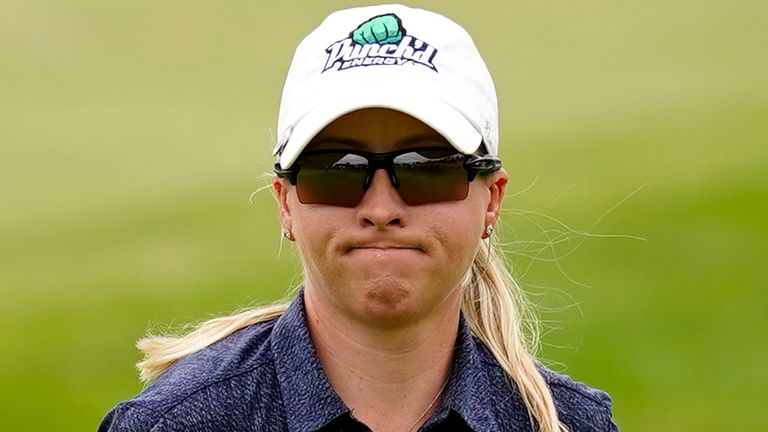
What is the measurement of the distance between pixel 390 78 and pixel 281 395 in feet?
2.33

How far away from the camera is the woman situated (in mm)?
3182

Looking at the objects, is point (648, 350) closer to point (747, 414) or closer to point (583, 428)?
point (747, 414)

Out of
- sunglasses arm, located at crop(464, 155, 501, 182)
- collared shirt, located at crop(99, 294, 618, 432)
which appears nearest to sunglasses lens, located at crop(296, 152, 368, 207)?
sunglasses arm, located at crop(464, 155, 501, 182)

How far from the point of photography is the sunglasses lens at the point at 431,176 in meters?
3.18

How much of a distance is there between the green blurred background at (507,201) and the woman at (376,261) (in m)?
3.53

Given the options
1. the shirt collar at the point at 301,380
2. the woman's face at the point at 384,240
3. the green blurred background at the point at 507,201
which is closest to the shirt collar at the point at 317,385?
the shirt collar at the point at 301,380

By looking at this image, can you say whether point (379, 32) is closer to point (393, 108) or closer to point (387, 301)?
point (393, 108)

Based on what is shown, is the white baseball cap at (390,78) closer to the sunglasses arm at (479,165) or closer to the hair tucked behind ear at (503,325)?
the sunglasses arm at (479,165)

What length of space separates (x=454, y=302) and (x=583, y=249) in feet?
25.7

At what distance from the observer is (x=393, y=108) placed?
10.4 feet

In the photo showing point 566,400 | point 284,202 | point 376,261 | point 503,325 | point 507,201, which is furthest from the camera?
point 507,201

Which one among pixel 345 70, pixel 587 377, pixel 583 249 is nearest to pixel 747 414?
pixel 587 377

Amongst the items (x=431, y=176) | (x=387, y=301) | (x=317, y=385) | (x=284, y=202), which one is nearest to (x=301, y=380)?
(x=317, y=385)

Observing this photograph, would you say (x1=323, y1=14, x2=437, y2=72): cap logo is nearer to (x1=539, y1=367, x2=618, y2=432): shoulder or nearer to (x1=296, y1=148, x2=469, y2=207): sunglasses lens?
(x1=296, y1=148, x2=469, y2=207): sunglasses lens
